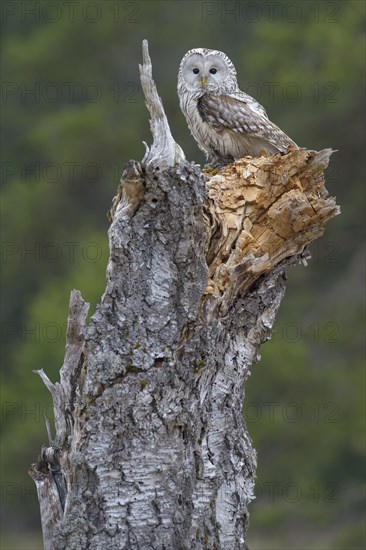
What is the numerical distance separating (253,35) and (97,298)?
5.58 m

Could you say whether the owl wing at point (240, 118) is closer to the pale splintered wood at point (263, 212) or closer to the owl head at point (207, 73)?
the owl head at point (207, 73)

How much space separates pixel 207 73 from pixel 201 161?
26.3ft

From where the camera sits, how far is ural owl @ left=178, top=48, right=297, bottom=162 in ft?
22.5

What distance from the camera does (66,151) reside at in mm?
16391

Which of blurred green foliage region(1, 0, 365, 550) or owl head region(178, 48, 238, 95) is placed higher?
blurred green foliage region(1, 0, 365, 550)

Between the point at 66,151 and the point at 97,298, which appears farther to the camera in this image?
the point at 66,151

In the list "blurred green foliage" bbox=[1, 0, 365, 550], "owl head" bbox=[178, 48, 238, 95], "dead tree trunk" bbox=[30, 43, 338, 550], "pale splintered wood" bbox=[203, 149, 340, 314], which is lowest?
"dead tree trunk" bbox=[30, 43, 338, 550]

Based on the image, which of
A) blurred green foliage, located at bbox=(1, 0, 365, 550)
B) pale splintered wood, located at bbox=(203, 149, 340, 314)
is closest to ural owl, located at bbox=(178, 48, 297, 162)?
pale splintered wood, located at bbox=(203, 149, 340, 314)

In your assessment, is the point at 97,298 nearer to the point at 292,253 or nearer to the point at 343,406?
the point at 343,406

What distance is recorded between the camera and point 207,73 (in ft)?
24.7

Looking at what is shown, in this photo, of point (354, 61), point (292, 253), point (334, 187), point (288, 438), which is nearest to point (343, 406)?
point (288, 438)

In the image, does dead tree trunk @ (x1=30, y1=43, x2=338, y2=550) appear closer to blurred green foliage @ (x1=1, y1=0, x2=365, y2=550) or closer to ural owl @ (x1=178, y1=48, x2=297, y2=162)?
ural owl @ (x1=178, y1=48, x2=297, y2=162)

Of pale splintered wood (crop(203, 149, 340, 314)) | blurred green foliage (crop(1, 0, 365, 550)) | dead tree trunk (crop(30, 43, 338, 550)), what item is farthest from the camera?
blurred green foliage (crop(1, 0, 365, 550))

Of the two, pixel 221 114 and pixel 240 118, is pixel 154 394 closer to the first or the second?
pixel 240 118
